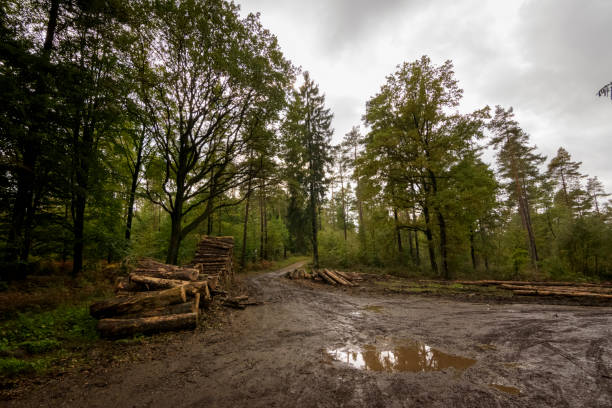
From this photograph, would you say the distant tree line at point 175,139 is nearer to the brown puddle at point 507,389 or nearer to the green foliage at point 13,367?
the green foliage at point 13,367

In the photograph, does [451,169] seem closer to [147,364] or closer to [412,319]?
[412,319]

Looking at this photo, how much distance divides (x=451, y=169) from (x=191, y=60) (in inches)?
603

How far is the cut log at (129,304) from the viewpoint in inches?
190

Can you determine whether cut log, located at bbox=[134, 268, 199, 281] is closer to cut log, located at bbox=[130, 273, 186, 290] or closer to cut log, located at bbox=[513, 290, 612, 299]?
cut log, located at bbox=[130, 273, 186, 290]

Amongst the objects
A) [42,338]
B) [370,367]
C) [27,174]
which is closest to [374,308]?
[370,367]

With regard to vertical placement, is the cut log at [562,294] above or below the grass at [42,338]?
below

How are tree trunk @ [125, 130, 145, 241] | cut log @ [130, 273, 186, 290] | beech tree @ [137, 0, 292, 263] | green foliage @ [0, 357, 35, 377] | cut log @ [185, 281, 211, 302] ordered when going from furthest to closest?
tree trunk @ [125, 130, 145, 241], beech tree @ [137, 0, 292, 263], cut log @ [185, 281, 211, 302], cut log @ [130, 273, 186, 290], green foliage @ [0, 357, 35, 377]

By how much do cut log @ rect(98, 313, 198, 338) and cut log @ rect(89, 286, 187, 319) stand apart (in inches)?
11.8

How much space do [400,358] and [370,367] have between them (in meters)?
0.69

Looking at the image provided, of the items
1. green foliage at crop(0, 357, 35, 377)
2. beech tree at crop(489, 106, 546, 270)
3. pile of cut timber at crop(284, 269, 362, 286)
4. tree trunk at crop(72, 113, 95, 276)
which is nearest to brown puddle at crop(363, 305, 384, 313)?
pile of cut timber at crop(284, 269, 362, 286)

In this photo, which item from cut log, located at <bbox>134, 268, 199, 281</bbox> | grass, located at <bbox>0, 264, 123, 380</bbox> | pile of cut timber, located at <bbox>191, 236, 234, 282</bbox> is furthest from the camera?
pile of cut timber, located at <bbox>191, 236, 234, 282</bbox>

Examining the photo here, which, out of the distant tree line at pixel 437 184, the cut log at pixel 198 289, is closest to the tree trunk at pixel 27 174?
the cut log at pixel 198 289

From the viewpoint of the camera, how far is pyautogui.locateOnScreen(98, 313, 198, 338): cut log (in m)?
4.46

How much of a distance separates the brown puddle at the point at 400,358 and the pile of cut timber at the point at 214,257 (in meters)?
7.70
